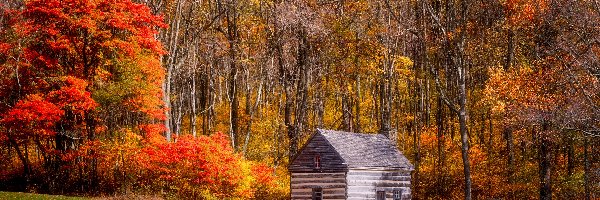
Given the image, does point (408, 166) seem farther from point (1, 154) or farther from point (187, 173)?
point (1, 154)

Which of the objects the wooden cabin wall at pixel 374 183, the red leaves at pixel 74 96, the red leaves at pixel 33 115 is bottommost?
the wooden cabin wall at pixel 374 183

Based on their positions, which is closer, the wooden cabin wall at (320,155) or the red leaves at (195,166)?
the red leaves at (195,166)

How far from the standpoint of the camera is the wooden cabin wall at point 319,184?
3309cm

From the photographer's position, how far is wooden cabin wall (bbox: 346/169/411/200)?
109 ft

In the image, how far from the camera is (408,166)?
116 feet

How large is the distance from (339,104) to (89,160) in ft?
94.4

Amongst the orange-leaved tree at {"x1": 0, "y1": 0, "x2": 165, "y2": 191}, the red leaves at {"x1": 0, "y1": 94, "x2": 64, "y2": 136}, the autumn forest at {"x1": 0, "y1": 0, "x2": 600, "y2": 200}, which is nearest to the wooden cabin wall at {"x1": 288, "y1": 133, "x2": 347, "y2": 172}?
the autumn forest at {"x1": 0, "y1": 0, "x2": 600, "y2": 200}

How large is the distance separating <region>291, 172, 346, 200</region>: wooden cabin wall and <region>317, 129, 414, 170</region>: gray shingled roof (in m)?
1.11

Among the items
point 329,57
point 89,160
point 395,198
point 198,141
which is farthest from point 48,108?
point 329,57

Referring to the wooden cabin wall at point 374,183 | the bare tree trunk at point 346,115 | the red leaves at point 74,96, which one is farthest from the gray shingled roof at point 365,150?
the red leaves at point 74,96

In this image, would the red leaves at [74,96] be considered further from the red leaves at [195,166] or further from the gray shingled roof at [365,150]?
the gray shingled roof at [365,150]

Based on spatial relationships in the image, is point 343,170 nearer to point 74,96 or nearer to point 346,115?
point 74,96

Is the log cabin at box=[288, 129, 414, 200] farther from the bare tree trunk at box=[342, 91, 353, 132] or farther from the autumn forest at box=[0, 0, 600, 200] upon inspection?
the bare tree trunk at box=[342, 91, 353, 132]

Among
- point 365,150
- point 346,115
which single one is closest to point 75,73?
point 365,150
